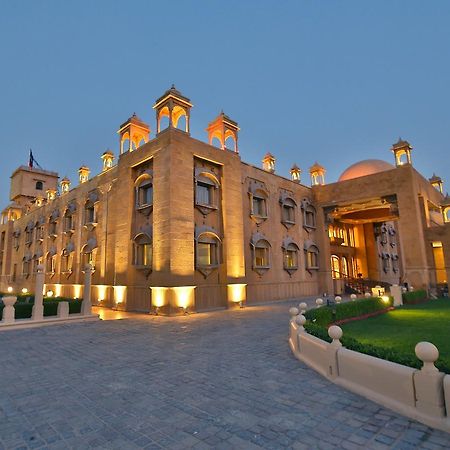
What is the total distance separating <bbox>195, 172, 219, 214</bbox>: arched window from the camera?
19438mm

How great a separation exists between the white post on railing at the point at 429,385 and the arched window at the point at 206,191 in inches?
619

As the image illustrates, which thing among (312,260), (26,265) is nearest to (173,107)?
(312,260)

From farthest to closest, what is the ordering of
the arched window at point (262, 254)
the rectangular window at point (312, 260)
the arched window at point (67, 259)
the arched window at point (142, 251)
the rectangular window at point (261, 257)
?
the rectangular window at point (312, 260) < the arched window at point (67, 259) < the rectangular window at point (261, 257) < the arched window at point (262, 254) < the arched window at point (142, 251)

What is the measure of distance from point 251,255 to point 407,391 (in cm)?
1854

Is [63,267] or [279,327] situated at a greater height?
[63,267]

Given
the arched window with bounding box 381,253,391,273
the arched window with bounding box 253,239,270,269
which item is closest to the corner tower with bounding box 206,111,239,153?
the arched window with bounding box 253,239,270,269

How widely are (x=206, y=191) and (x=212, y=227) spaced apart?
2563 millimetres

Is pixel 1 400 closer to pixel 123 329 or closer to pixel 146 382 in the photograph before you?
pixel 146 382

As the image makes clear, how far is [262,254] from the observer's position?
2431 cm

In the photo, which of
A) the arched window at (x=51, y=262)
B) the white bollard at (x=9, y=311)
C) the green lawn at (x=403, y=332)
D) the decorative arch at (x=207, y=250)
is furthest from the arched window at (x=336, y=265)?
the arched window at (x=51, y=262)

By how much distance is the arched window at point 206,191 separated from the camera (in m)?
19.4

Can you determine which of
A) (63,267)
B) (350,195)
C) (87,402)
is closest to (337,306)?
(87,402)

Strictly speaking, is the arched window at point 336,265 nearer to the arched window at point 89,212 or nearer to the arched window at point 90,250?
the arched window at point 90,250

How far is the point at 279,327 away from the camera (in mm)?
12602
